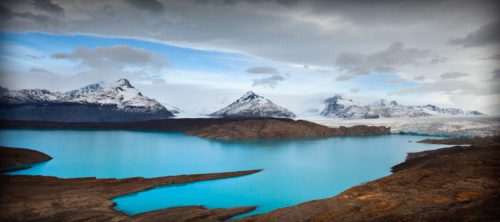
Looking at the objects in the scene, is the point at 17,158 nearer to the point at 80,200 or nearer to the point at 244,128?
the point at 80,200

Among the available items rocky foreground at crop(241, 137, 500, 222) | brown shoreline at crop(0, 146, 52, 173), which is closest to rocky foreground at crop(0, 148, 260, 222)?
rocky foreground at crop(241, 137, 500, 222)

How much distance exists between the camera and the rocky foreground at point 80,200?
2903cm

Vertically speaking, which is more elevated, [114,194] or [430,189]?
[430,189]

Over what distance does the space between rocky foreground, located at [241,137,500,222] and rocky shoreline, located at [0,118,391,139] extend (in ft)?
355

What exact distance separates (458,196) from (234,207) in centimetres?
1947

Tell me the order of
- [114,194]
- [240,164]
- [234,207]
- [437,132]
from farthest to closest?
[437,132]
[240,164]
[114,194]
[234,207]

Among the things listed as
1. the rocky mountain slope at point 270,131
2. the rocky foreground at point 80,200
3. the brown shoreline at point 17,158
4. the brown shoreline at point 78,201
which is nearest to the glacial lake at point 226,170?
the brown shoreline at point 78,201

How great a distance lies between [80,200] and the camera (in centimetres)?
3472

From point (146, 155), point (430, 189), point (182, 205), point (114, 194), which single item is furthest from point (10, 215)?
point (146, 155)

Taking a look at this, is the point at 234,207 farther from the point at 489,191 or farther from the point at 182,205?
the point at 489,191

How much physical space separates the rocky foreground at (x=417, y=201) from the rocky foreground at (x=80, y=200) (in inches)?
277

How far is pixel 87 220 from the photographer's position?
27734 mm

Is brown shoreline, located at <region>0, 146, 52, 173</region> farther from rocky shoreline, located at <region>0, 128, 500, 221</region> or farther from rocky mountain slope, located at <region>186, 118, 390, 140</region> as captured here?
rocky mountain slope, located at <region>186, 118, 390, 140</region>

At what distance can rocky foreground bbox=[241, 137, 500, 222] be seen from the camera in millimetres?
19650
